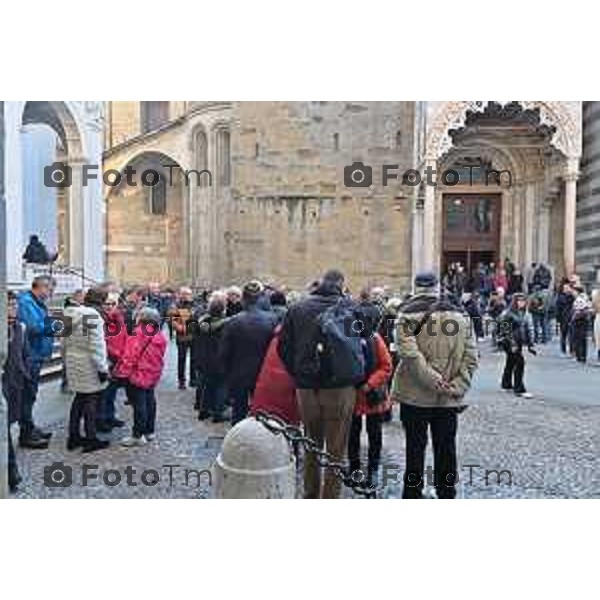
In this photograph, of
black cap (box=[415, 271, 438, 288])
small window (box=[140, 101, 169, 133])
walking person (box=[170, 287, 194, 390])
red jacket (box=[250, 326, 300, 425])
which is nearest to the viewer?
black cap (box=[415, 271, 438, 288])

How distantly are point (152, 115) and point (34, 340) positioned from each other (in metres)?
24.8

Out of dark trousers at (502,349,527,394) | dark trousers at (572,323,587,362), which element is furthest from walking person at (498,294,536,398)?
dark trousers at (572,323,587,362)

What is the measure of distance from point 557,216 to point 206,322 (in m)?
11.8

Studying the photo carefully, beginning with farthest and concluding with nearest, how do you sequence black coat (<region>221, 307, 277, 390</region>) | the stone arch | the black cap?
the stone arch < black coat (<region>221, 307, 277, 390</region>) < the black cap

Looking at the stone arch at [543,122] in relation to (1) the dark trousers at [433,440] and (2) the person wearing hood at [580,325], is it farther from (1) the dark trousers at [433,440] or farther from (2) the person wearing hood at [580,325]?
(1) the dark trousers at [433,440]

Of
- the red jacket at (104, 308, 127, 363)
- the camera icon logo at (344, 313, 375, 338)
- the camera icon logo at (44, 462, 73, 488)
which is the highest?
the camera icon logo at (344, 313, 375, 338)

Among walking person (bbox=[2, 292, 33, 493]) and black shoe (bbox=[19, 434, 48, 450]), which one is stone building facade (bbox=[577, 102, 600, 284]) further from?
walking person (bbox=[2, 292, 33, 493])

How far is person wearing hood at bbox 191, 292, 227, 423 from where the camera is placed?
277 inches

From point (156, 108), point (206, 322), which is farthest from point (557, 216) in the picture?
point (156, 108)

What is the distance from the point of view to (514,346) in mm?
8117

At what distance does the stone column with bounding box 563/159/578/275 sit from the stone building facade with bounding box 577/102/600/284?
1.17 feet

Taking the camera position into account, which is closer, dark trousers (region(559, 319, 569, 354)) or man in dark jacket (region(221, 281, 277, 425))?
man in dark jacket (region(221, 281, 277, 425))

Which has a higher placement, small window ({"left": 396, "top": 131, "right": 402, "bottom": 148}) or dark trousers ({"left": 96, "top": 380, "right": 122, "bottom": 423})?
small window ({"left": 396, "top": 131, "right": 402, "bottom": 148})

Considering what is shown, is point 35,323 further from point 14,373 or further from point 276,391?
point 276,391
